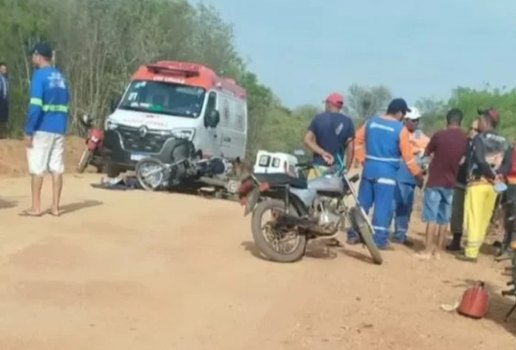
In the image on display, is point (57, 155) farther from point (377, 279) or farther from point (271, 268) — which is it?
point (377, 279)

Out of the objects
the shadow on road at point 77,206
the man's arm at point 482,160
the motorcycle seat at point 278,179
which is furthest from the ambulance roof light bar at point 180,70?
the motorcycle seat at point 278,179


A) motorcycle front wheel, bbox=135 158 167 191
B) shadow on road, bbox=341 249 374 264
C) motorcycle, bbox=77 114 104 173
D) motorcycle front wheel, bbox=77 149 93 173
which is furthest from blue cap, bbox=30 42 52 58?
motorcycle front wheel, bbox=77 149 93 173

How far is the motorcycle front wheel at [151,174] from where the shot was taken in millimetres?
17281

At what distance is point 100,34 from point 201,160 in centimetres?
1511

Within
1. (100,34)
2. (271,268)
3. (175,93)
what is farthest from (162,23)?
(271,268)

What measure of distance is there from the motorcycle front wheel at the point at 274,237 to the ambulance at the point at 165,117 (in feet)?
26.9

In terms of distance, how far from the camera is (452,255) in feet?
40.6

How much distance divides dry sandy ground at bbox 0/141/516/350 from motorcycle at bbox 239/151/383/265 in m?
0.24

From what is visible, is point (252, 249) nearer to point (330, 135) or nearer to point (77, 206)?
point (330, 135)

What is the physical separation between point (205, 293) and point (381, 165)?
383cm

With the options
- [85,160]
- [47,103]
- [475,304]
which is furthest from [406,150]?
[85,160]

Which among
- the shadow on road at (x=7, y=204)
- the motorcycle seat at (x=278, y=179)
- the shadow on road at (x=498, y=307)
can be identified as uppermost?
the motorcycle seat at (x=278, y=179)

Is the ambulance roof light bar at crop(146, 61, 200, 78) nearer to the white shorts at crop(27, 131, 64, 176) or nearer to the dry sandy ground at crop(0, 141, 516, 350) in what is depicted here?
the dry sandy ground at crop(0, 141, 516, 350)

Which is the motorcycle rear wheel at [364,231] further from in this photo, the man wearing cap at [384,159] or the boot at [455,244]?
the boot at [455,244]
